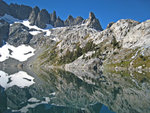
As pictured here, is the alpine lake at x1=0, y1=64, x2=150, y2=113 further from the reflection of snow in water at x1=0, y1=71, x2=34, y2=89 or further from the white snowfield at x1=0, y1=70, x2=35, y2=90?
the reflection of snow in water at x1=0, y1=71, x2=34, y2=89

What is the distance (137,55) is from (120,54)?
18194 millimetres

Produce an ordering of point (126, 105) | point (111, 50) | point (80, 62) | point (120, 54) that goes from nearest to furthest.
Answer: point (126, 105), point (120, 54), point (111, 50), point (80, 62)

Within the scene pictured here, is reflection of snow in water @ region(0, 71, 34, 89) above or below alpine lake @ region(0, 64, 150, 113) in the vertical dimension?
above

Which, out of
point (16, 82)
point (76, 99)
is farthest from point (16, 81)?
point (76, 99)

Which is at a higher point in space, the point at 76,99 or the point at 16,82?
the point at 16,82

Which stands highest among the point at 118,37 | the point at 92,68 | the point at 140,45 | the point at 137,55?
the point at 118,37

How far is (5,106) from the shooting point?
18.7m

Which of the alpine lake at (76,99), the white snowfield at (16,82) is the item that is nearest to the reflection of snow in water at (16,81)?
the white snowfield at (16,82)

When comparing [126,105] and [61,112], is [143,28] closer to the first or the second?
[126,105]

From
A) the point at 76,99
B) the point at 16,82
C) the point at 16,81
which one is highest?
the point at 16,81

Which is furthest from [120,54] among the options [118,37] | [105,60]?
[118,37]

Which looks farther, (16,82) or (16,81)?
(16,81)

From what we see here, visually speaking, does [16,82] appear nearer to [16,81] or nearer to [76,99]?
[16,81]

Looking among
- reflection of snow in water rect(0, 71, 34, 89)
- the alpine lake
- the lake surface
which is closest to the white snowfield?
reflection of snow in water rect(0, 71, 34, 89)
